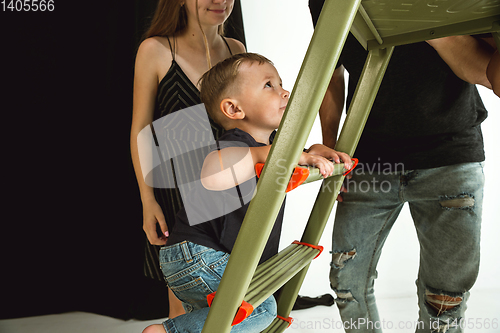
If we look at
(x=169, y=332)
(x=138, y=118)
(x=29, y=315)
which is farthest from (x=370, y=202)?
(x=29, y=315)

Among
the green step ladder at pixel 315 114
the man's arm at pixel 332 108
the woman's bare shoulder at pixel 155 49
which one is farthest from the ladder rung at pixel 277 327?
the woman's bare shoulder at pixel 155 49

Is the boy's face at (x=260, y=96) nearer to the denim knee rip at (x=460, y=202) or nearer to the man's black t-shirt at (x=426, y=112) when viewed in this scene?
the man's black t-shirt at (x=426, y=112)

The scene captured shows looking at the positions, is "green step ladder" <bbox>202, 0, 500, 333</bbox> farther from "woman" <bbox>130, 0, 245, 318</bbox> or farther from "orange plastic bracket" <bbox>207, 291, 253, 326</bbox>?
"woman" <bbox>130, 0, 245, 318</bbox>

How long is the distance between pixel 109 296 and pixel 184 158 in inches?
43.1

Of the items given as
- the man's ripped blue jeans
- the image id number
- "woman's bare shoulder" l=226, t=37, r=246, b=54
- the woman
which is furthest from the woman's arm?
the image id number

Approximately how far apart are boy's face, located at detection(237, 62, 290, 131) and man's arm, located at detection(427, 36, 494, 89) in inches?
17.7

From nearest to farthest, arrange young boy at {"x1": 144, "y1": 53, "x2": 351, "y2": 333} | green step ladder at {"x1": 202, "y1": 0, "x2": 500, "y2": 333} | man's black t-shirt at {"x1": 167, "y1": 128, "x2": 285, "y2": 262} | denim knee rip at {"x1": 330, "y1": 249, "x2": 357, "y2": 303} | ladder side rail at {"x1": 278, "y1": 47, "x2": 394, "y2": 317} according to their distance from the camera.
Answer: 1. green step ladder at {"x1": 202, "y1": 0, "x2": 500, "y2": 333}
2. young boy at {"x1": 144, "y1": 53, "x2": 351, "y2": 333}
3. man's black t-shirt at {"x1": 167, "y1": 128, "x2": 285, "y2": 262}
4. ladder side rail at {"x1": 278, "y1": 47, "x2": 394, "y2": 317}
5. denim knee rip at {"x1": 330, "y1": 249, "x2": 357, "y2": 303}

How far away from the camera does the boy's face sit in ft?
3.12

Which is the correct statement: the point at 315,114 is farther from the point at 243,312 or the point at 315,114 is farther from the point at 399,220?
→ the point at 399,220

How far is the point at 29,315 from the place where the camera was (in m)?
1.96

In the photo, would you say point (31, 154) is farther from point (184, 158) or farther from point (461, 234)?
point (461, 234)

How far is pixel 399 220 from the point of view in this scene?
2365 millimetres

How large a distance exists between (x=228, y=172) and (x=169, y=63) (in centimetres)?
74

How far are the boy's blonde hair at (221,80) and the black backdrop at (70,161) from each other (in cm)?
87
